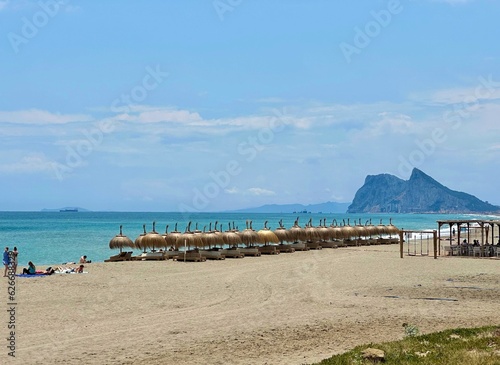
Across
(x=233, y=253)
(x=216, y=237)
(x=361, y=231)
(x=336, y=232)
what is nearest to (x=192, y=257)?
(x=216, y=237)

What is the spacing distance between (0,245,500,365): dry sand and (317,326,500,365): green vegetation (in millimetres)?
874

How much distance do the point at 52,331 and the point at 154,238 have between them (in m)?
16.4

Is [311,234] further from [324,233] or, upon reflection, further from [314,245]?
[324,233]

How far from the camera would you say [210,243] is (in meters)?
27.7

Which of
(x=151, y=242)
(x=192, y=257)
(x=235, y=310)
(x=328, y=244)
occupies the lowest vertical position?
(x=235, y=310)

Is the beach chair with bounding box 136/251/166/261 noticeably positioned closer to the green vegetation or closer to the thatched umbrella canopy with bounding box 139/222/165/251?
the thatched umbrella canopy with bounding box 139/222/165/251

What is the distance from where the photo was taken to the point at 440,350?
8969 mm

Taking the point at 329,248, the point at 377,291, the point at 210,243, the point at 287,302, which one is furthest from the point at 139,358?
the point at 329,248

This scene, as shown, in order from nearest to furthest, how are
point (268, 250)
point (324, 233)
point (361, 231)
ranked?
point (268, 250) → point (324, 233) → point (361, 231)

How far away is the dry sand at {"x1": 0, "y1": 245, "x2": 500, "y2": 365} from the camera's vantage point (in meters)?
9.98

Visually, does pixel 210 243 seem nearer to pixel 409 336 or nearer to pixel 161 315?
pixel 161 315

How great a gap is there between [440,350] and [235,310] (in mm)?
5610

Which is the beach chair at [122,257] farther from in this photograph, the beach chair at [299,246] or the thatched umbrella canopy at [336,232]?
the thatched umbrella canopy at [336,232]

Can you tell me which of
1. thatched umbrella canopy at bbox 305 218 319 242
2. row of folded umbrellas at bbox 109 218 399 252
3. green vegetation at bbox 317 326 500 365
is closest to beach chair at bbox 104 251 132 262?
row of folded umbrellas at bbox 109 218 399 252
